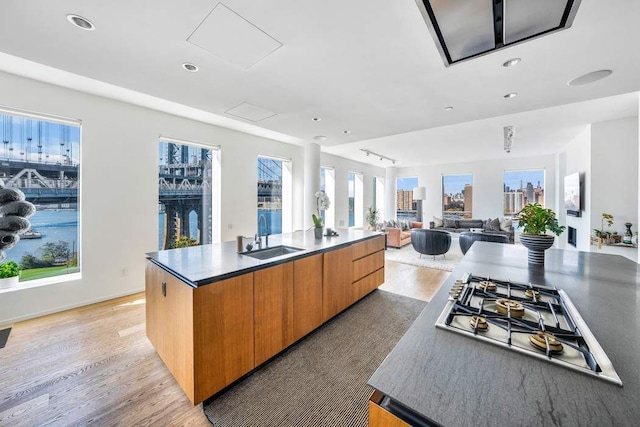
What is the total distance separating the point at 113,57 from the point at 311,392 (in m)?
2.90

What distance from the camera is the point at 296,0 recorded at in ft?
4.53

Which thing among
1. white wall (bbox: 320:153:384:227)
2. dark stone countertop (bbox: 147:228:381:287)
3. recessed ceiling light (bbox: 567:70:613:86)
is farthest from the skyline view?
dark stone countertop (bbox: 147:228:381:287)

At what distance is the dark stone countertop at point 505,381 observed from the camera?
54 centimetres

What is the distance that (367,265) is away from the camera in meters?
3.40

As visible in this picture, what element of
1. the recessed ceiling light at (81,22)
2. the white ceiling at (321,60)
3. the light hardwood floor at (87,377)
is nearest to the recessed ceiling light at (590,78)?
the white ceiling at (321,60)

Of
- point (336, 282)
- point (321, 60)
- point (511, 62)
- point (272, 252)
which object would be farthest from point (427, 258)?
point (321, 60)

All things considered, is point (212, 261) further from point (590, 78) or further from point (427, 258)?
point (427, 258)

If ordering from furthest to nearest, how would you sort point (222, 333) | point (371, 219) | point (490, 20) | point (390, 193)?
1. point (390, 193)
2. point (371, 219)
3. point (222, 333)
4. point (490, 20)

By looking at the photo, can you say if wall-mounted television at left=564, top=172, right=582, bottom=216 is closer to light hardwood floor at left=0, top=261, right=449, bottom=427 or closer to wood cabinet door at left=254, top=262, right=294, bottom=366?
wood cabinet door at left=254, top=262, right=294, bottom=366

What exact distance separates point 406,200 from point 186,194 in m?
8.24

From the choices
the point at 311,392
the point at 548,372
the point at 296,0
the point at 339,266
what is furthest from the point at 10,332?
the point at 548,372

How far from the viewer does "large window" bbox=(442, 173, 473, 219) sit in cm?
879

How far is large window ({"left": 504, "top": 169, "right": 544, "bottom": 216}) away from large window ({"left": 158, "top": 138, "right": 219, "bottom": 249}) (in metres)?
8.78

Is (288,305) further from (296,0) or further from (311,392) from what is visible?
(296,0)
